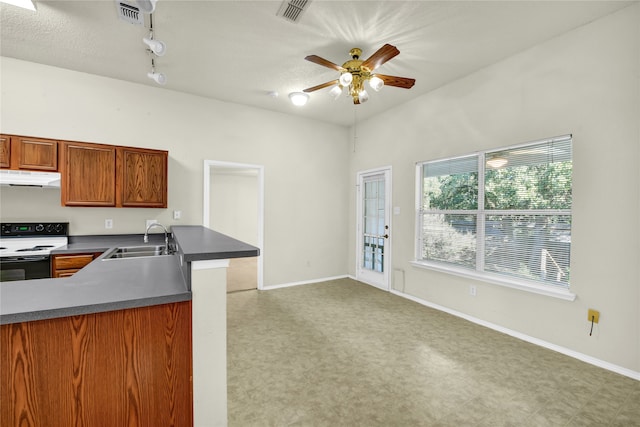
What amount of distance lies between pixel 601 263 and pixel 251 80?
4.11 m

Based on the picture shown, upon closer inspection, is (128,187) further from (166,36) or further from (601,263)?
(601,263)

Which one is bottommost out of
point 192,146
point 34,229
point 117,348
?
point 117,348

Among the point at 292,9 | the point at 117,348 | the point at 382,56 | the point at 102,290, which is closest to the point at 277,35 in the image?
the point at 292,9

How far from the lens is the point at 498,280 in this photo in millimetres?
3051

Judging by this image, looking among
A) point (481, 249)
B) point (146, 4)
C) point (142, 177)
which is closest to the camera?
point (146, 4)

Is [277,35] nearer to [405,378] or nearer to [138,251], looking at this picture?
[138,251]

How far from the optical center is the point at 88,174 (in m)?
3.20

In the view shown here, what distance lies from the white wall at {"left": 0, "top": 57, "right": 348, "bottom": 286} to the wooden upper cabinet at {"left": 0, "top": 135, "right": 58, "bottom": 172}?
0.37m

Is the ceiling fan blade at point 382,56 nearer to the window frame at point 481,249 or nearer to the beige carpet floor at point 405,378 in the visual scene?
the window frame at point 481,249

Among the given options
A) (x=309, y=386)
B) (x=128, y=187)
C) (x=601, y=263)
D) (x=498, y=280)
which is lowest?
(x=309, y=386)

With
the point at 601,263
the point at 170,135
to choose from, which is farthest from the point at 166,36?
the point at 601,263

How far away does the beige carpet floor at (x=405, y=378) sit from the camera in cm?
180

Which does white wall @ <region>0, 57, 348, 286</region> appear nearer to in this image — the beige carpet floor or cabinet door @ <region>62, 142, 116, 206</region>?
cabinet door @ <region>62, 142, 116, 206</region>

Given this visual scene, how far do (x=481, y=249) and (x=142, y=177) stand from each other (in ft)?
13.9
